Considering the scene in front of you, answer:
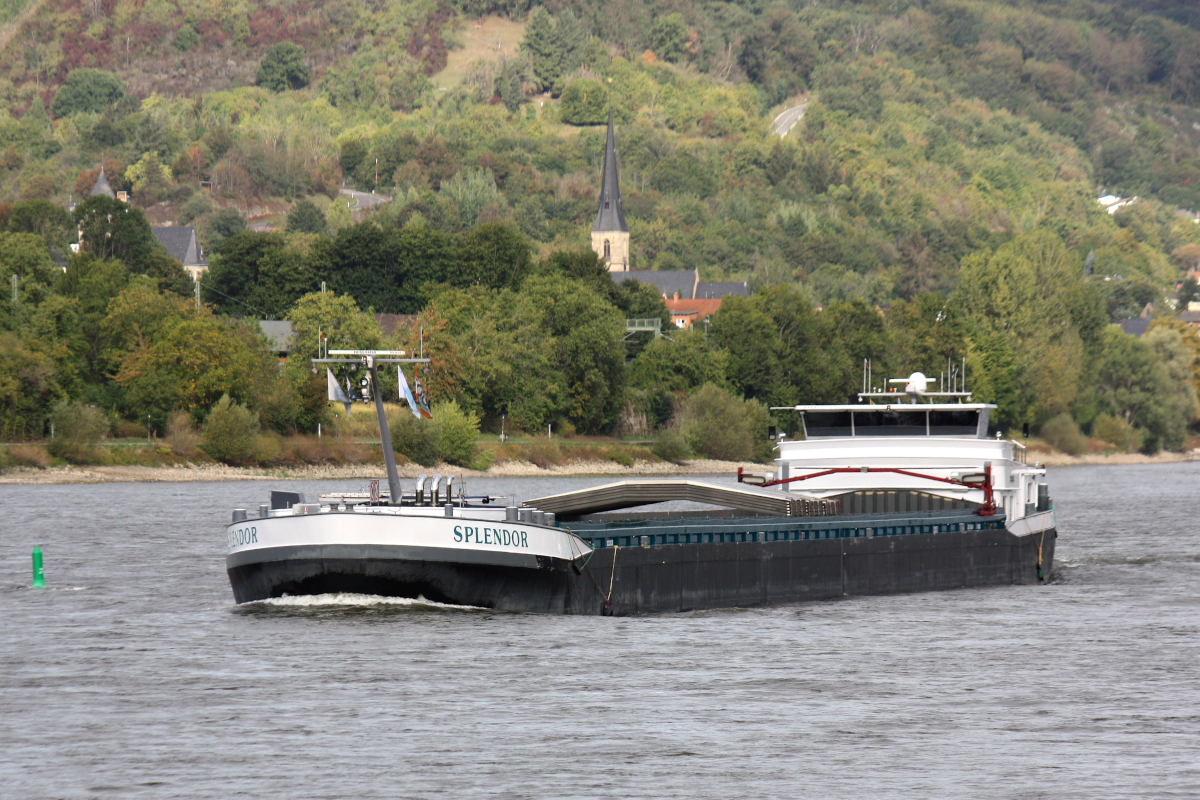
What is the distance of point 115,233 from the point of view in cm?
16175

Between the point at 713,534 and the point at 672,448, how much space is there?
93277 millimetres

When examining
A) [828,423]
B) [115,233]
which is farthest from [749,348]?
[828,423]

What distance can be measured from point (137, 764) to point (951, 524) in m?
27.8

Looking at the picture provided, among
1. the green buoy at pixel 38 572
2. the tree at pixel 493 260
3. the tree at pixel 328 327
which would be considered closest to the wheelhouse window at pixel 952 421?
the green buoy at pixel 38 572

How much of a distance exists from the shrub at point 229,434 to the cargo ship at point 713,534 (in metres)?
64.2

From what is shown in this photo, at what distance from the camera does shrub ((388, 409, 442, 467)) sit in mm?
113562

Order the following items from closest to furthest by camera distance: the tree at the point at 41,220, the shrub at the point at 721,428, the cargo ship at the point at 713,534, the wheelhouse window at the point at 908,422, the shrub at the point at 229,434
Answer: the cargo ship at the point at 713,534 → the wheelhouse window at the point at 908,422 → the shrub at the point at 229,434 → the shrub at the point at 721,428 → the tree at the point at 41,220

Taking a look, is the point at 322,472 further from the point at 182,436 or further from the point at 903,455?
the point at 903,455

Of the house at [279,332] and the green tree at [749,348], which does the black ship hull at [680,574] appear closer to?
the house at [279,332]

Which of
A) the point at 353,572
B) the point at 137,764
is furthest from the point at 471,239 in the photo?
the point at 137,764

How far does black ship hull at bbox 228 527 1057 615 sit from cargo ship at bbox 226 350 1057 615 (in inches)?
1.7

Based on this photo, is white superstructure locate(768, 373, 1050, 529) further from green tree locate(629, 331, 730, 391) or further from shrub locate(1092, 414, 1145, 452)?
shrub locate(1092, 414, 1145, 452)

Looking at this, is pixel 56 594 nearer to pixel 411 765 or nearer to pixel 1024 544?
pixel 411 765

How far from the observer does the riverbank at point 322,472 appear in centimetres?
10088
